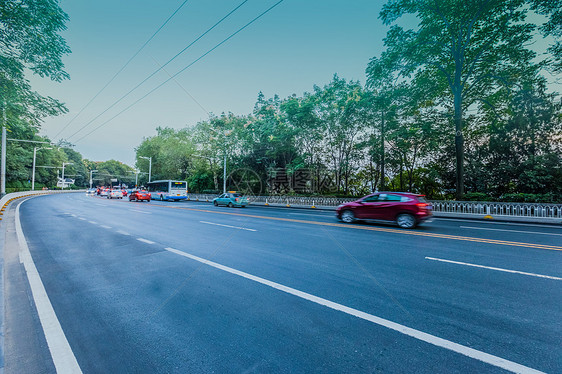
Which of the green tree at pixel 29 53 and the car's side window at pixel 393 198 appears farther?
the car's side window at pixel 393 198

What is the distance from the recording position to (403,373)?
2059 millimetres

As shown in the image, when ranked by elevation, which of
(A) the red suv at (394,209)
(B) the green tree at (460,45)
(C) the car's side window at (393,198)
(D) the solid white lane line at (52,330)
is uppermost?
(B) the green tree at (460,45)

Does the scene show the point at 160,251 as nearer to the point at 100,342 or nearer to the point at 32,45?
the point at 100,342

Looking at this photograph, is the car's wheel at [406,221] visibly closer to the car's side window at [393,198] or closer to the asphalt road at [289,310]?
the car's side window at [393,198]

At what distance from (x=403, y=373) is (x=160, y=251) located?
594 cm

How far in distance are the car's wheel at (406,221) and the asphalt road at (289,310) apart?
376 centimetres

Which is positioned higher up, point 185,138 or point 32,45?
point 185,138

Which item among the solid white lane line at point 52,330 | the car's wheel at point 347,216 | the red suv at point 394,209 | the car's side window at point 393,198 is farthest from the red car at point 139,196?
the car's side window at point 393,198

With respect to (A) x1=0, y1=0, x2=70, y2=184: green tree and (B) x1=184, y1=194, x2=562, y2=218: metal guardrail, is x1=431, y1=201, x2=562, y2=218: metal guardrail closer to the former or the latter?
(B) x1=184, y1=194, x2=562, y2=218: metal guardrail

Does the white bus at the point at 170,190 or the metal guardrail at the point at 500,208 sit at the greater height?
the white bus at the point at 170,190

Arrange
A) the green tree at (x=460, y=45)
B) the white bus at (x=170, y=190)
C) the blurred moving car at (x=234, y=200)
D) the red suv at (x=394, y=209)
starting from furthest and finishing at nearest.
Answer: the white bus at (x=170, y=190) < the blurred moving car at (x=234, y=200) < the green tree at (x=460, y=45) < the red suv at (x=394, y=209)

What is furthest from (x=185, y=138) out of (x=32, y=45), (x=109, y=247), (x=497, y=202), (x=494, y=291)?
(x=494, y=291)

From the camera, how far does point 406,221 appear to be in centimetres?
1019

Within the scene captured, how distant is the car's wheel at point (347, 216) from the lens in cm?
1195
